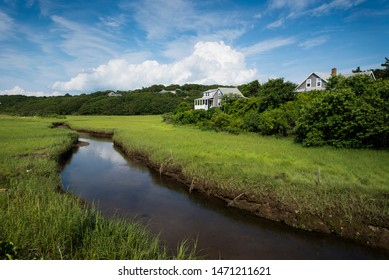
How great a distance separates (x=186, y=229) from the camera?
1037cm

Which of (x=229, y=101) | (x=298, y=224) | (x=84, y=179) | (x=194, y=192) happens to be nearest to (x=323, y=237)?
(x=298, y=224)

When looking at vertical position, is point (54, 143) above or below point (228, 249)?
above

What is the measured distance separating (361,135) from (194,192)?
13.8 meters

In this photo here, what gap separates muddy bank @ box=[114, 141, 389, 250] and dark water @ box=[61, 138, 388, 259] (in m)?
0.29

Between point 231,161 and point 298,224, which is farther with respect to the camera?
point 231,161

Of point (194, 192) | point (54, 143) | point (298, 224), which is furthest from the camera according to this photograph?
point (54, 143)

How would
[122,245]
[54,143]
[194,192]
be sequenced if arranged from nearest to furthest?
[122,245] → [194,192] → [54,143]

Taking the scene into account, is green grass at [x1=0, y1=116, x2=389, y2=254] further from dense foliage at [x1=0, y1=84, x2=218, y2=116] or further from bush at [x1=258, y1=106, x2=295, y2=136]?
dense foliage at [x1=0, y1=84, x2=218, y2=116]

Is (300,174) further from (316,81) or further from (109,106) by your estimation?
(109,106)

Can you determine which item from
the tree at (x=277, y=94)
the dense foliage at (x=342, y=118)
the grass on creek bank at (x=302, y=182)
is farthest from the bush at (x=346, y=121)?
the tree at (x=277, y=94)

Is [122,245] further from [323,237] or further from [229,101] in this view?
[229,101]

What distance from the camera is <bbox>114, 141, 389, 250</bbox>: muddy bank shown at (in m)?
8.89

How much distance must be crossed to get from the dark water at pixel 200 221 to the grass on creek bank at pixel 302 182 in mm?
583

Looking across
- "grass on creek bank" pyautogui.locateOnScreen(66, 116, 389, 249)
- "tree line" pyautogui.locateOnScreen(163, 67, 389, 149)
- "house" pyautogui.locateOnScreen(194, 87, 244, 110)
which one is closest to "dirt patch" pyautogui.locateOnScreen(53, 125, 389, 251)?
"grass on creek bank" pyautogui.locateOnScreen(66, 116, 389, 249)
